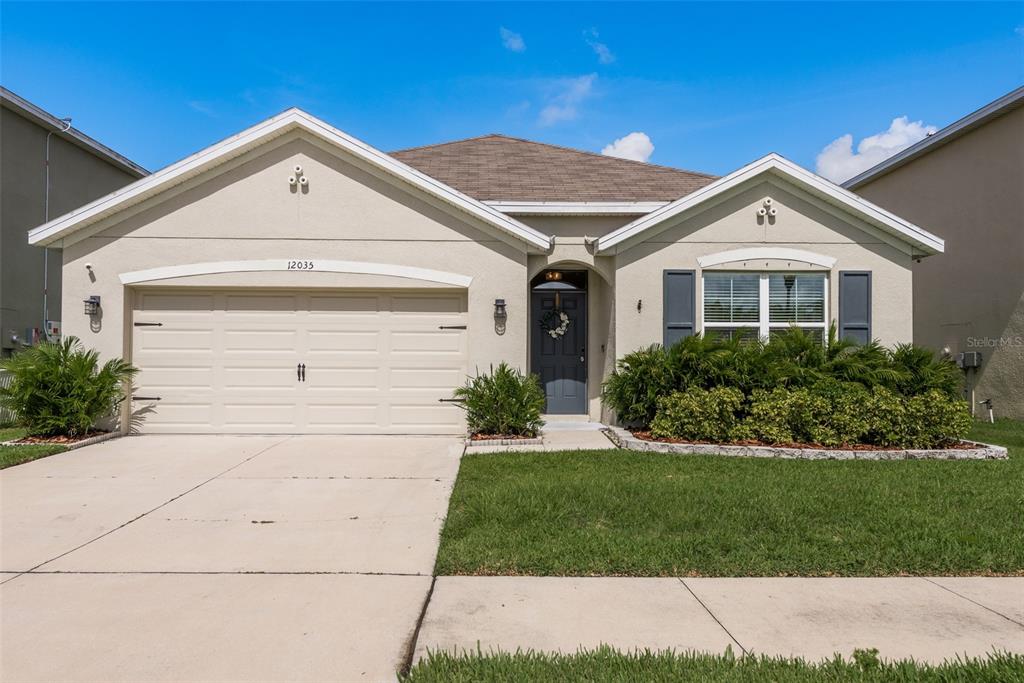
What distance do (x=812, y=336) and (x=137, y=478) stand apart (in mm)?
9512

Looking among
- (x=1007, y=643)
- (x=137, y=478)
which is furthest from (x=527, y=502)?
(x=137, y=478)

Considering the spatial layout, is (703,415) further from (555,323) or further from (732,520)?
(555,323)

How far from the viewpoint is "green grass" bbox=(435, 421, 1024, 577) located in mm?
4336

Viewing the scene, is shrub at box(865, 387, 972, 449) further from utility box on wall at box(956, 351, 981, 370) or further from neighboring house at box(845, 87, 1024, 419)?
utility box on wall at box(956, 351, 981, 370)

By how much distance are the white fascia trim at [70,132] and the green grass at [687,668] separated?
46.8 feet

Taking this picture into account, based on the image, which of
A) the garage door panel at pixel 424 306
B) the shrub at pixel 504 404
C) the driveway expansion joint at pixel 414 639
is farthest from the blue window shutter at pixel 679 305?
the driveway expansion joint at pixel 414 639

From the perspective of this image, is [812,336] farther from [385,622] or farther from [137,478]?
[137,478]

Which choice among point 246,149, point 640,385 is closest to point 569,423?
point 640,385

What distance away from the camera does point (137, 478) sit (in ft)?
22.4

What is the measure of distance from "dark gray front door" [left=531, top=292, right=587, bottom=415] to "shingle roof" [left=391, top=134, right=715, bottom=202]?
1924 millimetres

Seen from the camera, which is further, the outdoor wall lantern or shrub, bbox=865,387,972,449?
the outdoor wall lantern

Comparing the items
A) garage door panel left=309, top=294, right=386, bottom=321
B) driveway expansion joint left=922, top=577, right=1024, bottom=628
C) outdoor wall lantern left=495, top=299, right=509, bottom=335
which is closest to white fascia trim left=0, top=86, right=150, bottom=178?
garage door panel left=309, top=294, right=386, bottom=321

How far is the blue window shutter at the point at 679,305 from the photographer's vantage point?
9984mm

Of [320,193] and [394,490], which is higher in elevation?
[320,193]
